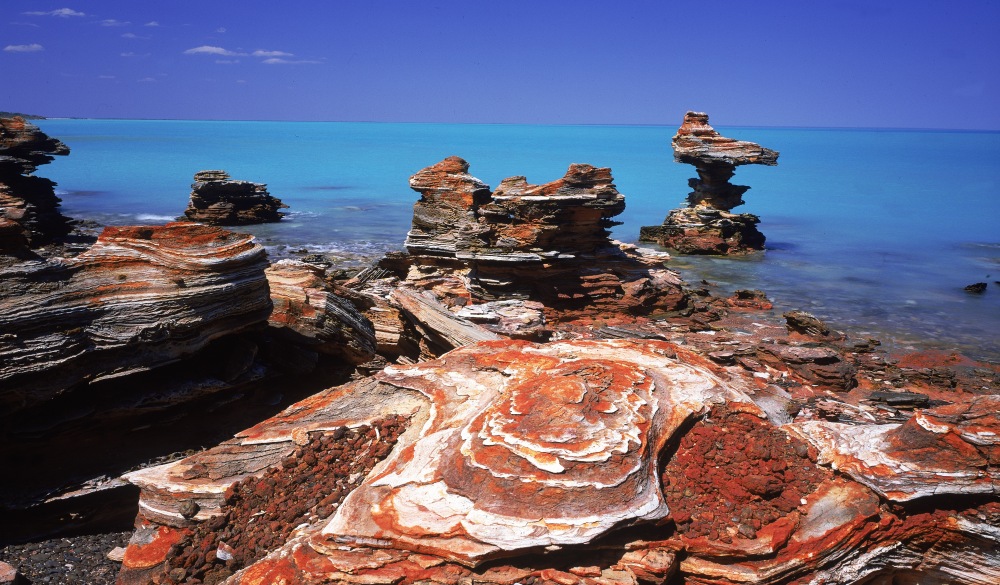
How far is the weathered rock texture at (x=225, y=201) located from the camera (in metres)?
33.6

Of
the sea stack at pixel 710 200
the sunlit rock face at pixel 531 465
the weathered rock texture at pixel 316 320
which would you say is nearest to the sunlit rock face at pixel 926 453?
the sunlit rock face at pixel 531 465

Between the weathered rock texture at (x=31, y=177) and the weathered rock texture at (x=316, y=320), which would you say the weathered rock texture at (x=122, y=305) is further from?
the weathered rock texture at (x=31, y=177)

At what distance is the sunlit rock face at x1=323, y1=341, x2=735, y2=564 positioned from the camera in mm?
4012

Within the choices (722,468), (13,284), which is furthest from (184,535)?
(722,468)

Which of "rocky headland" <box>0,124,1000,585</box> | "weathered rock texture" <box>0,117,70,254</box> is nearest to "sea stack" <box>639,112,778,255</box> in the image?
"rocky headland" <box>0,124,1000,585</box>

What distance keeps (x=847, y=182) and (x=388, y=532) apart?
8064cm

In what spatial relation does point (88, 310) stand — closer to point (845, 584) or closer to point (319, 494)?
point (319, 494)

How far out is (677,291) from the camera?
18438mm

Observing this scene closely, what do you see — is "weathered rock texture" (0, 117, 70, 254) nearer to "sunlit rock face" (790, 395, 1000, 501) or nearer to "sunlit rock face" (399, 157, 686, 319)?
"sunlit rock face" (399, 157, 686, 319)

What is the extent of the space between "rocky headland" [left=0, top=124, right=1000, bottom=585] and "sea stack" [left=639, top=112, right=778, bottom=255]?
23263mm

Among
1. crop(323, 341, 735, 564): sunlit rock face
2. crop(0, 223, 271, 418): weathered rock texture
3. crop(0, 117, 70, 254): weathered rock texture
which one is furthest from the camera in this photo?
crop(0, 117, 70, 254): weathered rock texture

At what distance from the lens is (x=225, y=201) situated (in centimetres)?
3466

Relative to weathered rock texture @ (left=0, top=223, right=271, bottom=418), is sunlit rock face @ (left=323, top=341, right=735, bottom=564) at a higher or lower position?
lower

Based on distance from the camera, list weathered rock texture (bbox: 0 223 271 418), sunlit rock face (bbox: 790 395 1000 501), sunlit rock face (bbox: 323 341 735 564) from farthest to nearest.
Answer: weathered rock texture (bbox: 0 223 271 418) → sunlit rock face (bbox: 790 395 1000 501) → sunlit rock face (bbox: 323 341 735 564)
